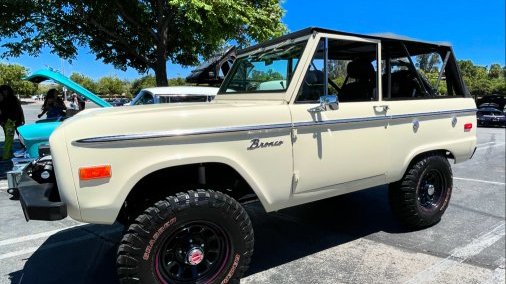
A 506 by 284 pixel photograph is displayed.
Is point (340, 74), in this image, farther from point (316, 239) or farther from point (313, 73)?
point (316, 239)

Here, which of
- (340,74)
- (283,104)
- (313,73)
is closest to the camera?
(283,104)

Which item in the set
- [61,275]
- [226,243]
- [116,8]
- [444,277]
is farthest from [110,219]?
[116,8]

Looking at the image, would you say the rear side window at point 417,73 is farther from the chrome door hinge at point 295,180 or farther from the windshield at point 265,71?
the chrome door hinge at point 295,180

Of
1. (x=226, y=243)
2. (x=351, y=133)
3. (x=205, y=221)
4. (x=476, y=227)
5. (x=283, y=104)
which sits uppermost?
(x=283, y=104)

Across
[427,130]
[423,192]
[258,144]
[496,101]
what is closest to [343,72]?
[427,130]

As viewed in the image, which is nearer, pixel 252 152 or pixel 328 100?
pixel 252 152

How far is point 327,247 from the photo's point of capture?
13.4ft

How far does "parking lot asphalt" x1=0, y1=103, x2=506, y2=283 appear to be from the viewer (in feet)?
11.3

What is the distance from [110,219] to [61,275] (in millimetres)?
1238

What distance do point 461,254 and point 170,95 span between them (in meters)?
7.08

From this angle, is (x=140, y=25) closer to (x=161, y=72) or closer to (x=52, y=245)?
(x=161, y=72)

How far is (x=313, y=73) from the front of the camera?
3518mm

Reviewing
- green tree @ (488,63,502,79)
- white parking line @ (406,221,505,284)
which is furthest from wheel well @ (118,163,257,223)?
green tree @ (488,63,502,79)

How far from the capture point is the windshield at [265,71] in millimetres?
3670
